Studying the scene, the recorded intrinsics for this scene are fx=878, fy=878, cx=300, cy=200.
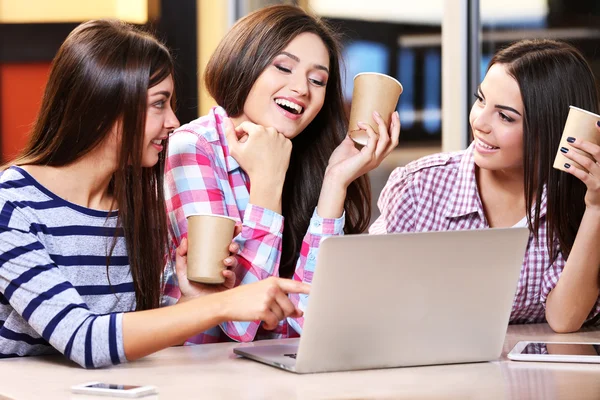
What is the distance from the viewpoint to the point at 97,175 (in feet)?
5.24

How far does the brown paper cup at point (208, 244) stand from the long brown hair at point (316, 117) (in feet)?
1.64

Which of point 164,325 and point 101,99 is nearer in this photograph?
point 164,325

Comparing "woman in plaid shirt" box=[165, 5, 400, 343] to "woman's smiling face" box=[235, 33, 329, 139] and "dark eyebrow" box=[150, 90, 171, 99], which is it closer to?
"woman's smiling face" box=[235, 33, 329, 139]

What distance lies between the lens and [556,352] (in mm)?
1487

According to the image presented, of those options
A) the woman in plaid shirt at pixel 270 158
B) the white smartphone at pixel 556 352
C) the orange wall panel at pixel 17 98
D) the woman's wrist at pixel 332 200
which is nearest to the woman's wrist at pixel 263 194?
the woman in plaid shirt at pixel 270 158

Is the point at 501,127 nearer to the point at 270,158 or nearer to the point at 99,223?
the point at 270,158

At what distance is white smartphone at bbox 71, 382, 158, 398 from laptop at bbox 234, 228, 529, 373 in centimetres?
24

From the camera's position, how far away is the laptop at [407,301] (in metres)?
1.28

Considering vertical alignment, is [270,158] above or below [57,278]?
above

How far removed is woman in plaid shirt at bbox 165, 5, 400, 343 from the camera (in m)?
1.82

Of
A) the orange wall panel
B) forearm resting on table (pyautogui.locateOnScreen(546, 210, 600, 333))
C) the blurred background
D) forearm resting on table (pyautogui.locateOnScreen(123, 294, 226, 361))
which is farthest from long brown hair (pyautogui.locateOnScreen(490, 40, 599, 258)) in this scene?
the orange wall panel

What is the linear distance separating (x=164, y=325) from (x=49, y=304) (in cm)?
19

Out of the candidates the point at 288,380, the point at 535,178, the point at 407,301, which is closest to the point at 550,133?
the point at 535,178

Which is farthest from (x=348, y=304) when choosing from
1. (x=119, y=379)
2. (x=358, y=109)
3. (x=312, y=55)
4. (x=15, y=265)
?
(x=312, y=55)
